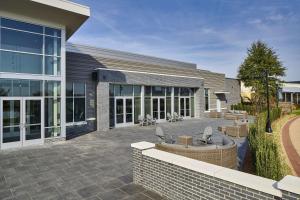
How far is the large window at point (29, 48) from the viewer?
1135cm

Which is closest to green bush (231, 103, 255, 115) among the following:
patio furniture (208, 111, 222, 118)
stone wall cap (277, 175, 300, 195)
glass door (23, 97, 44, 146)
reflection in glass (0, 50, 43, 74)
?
patio furniture (208, 111, 222, 118)

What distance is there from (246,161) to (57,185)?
651cm

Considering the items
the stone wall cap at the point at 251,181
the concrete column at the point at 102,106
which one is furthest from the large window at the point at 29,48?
the stone wall cap at the point at 251,181

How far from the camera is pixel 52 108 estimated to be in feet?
41.8

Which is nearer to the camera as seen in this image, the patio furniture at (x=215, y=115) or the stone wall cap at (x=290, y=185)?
the stone wall cap at (x=290, y=185)

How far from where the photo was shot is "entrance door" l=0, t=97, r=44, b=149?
1117 cm

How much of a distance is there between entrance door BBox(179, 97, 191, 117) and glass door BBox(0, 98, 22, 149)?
1696 cm

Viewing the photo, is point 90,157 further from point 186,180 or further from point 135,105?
point 135,105

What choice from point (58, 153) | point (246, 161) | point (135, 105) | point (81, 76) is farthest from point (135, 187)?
point (135, 105)

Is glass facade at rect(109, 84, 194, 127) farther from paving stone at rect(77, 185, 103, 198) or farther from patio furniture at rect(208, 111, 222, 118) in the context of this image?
paving stone at rect(77, 185, 103, 198)

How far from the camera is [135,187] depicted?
20.2 ft

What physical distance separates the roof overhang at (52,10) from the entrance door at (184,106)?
1500 centimetres

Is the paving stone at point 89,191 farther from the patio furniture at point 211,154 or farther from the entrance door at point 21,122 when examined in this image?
the entrance door at point 21,122

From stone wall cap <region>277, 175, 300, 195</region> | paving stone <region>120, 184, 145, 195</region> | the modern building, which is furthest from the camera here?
the modern building
